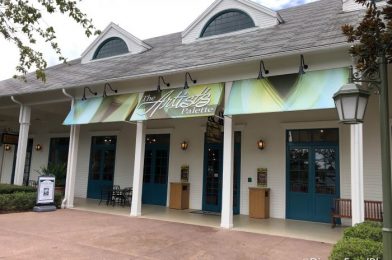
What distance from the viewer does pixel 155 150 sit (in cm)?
1259

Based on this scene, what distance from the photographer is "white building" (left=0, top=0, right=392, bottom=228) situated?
25.0ft

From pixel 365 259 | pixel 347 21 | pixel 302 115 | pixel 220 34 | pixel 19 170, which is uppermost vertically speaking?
pixel 220 34

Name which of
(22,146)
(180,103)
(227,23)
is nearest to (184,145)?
(180,103)

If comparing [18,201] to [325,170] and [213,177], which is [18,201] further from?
[325,170]

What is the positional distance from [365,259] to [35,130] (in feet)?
55.0

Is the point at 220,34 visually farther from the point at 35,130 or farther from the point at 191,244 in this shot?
the point at 35,130

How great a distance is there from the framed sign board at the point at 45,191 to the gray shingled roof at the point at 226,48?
295cm

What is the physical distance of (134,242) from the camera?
21.6 feet

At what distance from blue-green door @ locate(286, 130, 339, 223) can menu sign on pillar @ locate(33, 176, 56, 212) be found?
7.12 metres

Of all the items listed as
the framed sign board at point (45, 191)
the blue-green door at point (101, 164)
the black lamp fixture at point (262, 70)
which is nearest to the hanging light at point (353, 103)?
the black lamp fixture at point (262, 70)

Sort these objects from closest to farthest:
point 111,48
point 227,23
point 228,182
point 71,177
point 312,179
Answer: point 228,182, point 312,179, point 71,177, point 227,23, point 111,48

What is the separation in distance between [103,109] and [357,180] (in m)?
7.26

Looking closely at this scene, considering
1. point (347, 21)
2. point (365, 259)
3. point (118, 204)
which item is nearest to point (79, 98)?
point (118, 204)

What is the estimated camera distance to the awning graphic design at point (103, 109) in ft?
32.7
